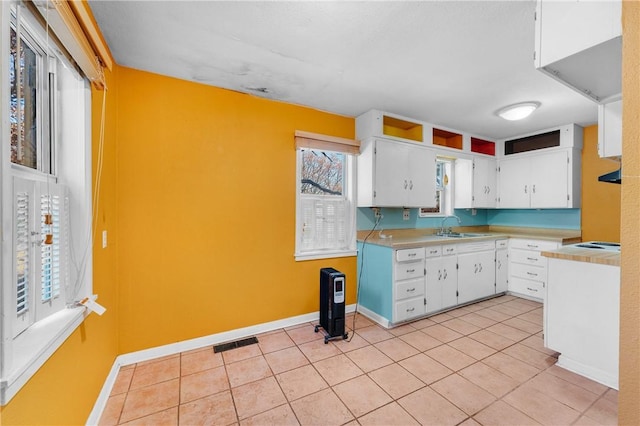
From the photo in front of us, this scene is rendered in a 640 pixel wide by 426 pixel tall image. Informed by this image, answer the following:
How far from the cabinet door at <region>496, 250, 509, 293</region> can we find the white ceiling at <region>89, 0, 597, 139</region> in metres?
2.04

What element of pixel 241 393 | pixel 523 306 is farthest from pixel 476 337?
pixel 241 393

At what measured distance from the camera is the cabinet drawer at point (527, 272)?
11.7ft

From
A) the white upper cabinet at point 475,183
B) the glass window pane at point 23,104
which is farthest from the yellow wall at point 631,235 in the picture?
the white upper cabinet at point 475,183

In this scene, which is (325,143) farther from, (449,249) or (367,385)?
(367,385)

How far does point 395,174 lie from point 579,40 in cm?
210

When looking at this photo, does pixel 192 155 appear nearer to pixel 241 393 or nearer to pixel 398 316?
pixel 241 393

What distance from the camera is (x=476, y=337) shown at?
2.63m

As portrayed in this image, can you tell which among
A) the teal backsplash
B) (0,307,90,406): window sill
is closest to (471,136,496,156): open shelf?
the teal backsplash

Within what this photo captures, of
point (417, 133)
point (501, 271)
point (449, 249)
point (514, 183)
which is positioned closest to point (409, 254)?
point (449, 249)

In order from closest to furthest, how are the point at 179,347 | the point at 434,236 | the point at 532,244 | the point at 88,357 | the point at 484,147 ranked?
the point at 88,357 < the point at 179,347 < the point at 532,244 < the point at 434,236 < the point at 484,147

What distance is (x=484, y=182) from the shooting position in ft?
13.8

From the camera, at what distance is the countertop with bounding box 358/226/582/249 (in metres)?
3.03

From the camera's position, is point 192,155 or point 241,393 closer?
point 241,393

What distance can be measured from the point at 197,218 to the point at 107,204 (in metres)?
0.68
